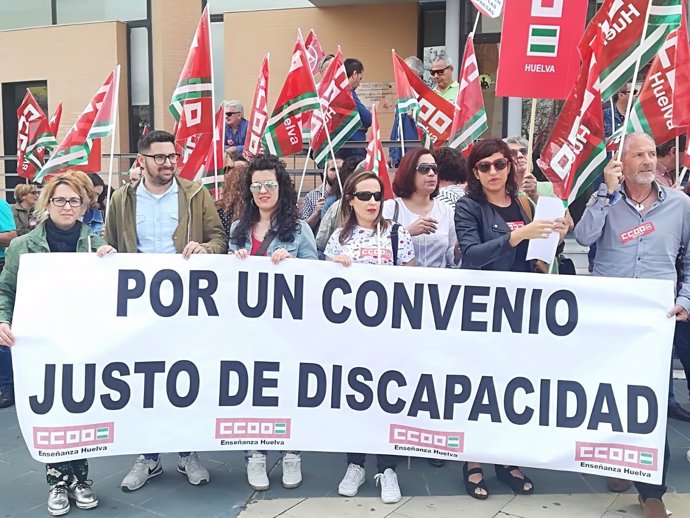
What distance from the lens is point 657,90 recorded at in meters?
5.06

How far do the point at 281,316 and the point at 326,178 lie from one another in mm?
2765

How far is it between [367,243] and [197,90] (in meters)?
2.30

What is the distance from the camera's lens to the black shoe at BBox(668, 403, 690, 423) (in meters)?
5.18

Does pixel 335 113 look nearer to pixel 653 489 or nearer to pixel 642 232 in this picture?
pixel 642 232

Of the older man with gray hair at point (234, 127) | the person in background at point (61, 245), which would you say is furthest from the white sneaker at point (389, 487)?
the older man with gray hair at point (234, 127)

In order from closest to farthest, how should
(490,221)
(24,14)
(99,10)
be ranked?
1. (490,221)
2. (99,10)
3. (24,14)

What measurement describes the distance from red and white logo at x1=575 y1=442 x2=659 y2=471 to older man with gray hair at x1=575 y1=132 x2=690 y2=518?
404mm

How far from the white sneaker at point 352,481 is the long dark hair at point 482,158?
5.36ft

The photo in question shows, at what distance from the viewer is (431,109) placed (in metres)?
6.32

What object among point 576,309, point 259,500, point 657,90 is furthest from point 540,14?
point 259,500

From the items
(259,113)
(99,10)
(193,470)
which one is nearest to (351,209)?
(193,470)

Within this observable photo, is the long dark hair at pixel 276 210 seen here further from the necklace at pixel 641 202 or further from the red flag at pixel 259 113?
the red flag at pixel 259 113

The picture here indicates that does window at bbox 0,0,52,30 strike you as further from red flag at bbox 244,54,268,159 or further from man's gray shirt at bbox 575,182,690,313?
man's gray shirt at bbox 575,182,690,313

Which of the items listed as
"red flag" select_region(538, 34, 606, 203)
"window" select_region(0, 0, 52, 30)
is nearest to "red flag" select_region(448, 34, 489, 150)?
"red flag" select_region(538, 34, 606, 203)
